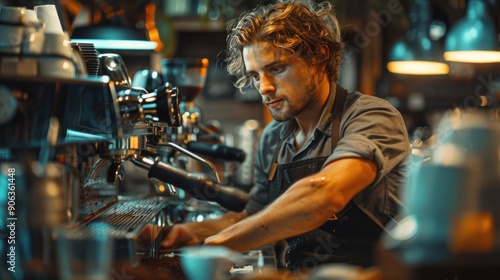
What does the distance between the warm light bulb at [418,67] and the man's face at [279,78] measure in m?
2.50

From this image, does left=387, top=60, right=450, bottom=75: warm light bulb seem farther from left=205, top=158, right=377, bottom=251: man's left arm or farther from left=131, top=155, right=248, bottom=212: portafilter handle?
left=131, top=155, right=248, bottom=212: portafilter handle

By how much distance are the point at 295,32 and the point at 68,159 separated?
1236 millimetres

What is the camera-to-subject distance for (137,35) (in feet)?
12.8

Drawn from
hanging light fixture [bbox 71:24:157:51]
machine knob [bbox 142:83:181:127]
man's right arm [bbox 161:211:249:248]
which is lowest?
man's right arm [bbox 161:211:249:248]

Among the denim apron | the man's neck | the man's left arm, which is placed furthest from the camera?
the man's neck

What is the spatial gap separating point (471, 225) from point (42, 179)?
71 centimetres

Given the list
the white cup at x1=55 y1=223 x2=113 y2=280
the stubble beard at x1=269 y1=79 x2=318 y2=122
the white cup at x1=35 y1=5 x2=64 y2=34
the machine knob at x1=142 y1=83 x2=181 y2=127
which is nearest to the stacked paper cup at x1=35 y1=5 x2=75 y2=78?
the white cup at x1=35 y1=5 x2=64 y2=34

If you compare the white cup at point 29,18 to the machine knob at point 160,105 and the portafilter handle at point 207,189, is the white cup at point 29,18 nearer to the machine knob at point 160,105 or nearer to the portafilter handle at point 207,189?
the machine knob at point 160,105

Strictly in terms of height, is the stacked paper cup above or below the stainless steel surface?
above

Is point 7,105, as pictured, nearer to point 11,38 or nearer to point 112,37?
point 11,38

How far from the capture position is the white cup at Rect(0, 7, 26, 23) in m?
1.63

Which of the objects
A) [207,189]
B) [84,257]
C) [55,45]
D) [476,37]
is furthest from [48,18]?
[476,37]

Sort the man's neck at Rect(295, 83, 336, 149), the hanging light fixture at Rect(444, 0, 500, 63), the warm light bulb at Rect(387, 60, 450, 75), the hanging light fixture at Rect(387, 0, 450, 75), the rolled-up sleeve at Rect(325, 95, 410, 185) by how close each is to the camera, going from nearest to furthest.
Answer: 1. the rolled-up sleeve at Rect(325, 95, 410, 185)
2. the man's neck at Rect(295, 83, 336, 149)
3. the hanging light fixture at Rect(444, 0, 500, 63)
4. the hanging light fixture at Rect(387, 0, 450, 75)
5. the warm light bulb at Rect(387, 60, 450, 75)

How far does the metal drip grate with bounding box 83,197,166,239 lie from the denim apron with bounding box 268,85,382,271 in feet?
1.65
